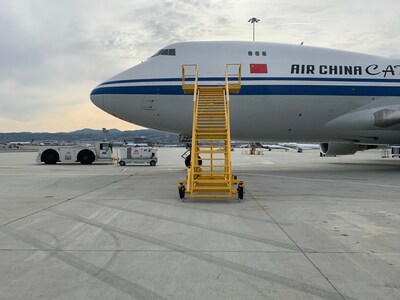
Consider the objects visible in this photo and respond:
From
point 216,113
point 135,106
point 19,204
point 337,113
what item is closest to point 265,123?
point 337,113

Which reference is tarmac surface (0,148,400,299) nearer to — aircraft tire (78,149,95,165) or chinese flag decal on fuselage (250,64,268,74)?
chinese flag decal on fuselage (250,64,268,74)

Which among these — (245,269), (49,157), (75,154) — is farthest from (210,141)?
(49,157)

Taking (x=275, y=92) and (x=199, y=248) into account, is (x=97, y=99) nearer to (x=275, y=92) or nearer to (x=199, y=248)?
(x=275, y=92)

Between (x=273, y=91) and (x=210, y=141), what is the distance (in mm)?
5604

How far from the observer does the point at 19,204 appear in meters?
8.39

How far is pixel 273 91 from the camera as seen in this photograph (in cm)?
1533

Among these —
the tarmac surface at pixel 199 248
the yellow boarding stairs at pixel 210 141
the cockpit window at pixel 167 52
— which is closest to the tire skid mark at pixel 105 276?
the tarmac surface at pixel 199 248

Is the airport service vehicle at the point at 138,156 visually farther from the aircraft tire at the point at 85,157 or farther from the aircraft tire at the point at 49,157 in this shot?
the aircraft tire at the point at 49,157

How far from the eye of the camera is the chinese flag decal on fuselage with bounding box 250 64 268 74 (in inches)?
608

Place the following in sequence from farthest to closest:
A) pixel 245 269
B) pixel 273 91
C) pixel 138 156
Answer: pixel 138 156 < pixel 273 91 < pixel 245 269

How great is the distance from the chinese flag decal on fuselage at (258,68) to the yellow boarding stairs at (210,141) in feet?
1.93

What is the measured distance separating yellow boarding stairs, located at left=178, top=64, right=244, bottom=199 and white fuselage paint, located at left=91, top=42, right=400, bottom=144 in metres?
0.70

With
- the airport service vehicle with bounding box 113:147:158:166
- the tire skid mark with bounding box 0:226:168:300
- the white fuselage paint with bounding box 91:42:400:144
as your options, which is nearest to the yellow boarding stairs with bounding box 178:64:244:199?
the white fuselage paint with bounding box 91:42:400:144

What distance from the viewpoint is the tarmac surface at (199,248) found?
141 inches
